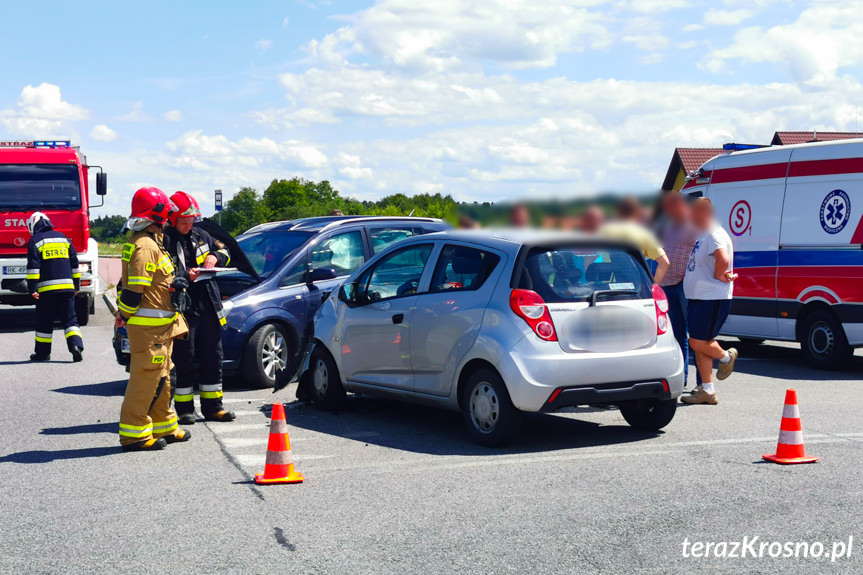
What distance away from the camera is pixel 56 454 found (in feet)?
23.9

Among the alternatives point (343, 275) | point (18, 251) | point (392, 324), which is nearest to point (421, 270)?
point (392, 324)

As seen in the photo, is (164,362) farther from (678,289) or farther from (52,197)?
(52,197)

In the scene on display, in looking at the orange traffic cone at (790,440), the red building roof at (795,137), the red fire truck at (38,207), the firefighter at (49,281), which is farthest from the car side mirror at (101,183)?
the red building roof at (795,137)

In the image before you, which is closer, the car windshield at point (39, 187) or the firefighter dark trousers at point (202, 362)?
the firefighter dark trousers at point (202, 362)

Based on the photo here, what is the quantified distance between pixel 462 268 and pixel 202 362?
8.08ft

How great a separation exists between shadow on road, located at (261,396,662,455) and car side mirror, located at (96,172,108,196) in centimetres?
1269

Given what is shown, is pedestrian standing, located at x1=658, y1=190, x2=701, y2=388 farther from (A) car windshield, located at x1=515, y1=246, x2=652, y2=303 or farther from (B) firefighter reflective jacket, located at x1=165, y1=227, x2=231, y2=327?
(B) firefighter reflective jacket, located at x1=165, y1=227, x2=231, y2=327

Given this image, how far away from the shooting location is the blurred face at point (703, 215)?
9.65m

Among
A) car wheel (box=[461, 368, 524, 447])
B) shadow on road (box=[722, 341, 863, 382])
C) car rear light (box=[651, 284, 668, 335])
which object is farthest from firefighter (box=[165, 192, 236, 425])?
shadow on road (box=[722, 341, 863, 382])

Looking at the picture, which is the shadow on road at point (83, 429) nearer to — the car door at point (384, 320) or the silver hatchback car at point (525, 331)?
the car door at point (384, 320)

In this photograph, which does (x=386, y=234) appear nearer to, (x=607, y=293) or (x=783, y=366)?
(x=607, y=293)

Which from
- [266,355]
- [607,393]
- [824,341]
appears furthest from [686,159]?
[607,393]

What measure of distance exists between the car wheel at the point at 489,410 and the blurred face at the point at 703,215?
11.5 ft

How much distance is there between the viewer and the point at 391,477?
6.42 meters
